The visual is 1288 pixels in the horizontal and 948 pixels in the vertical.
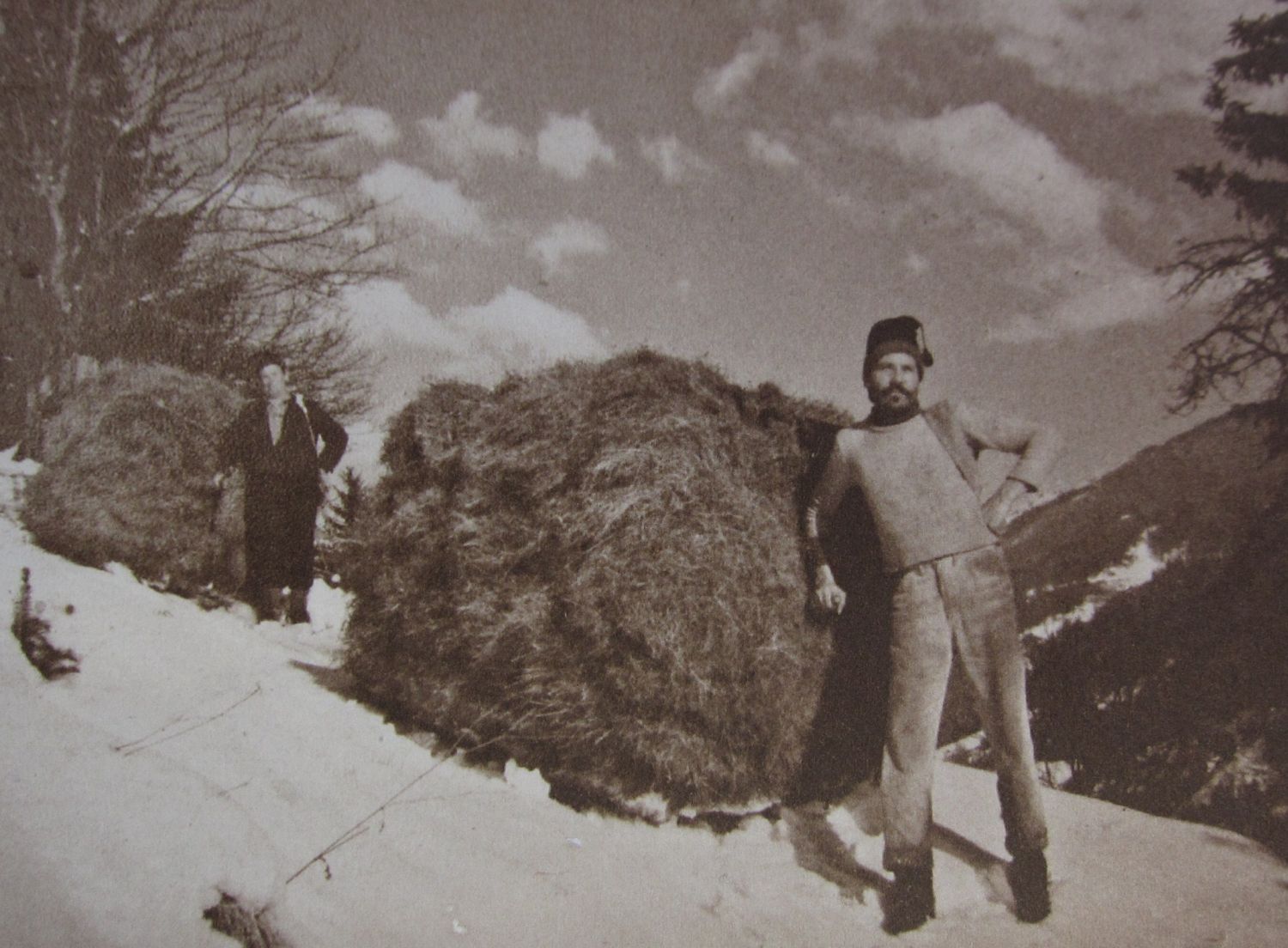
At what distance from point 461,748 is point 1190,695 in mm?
2817

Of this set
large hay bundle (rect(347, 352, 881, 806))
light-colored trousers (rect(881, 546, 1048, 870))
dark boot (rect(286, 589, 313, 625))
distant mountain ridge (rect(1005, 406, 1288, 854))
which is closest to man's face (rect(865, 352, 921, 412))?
large hay bundle (rect(347, 352, 881, 806))

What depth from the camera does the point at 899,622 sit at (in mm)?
2363

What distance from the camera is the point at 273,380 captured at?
→ 394 centimetres

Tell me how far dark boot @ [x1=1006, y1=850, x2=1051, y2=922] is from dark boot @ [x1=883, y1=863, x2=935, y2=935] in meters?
0.26

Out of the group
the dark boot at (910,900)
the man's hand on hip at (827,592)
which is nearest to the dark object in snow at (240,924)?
the dark boot at (910,900)

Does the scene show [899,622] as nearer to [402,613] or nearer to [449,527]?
[449,527]

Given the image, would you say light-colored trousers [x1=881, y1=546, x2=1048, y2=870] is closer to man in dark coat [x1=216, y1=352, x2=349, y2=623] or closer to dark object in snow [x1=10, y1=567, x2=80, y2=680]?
dark object in snow [x1=10, y1=567, x2=80, y2=680]

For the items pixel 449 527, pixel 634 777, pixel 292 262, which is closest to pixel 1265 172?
pixel 634 777

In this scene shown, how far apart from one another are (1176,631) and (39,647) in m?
4.00

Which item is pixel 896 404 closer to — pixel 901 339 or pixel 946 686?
pixel 901 339

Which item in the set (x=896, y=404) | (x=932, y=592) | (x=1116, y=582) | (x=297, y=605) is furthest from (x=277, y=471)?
(x=1116, y=582)

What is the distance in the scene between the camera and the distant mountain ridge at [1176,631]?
242 cm

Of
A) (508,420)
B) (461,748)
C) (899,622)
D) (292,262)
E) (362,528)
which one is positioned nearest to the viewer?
(899,622)

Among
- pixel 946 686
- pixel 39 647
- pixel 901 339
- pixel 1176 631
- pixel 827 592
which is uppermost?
pixel 901 339
